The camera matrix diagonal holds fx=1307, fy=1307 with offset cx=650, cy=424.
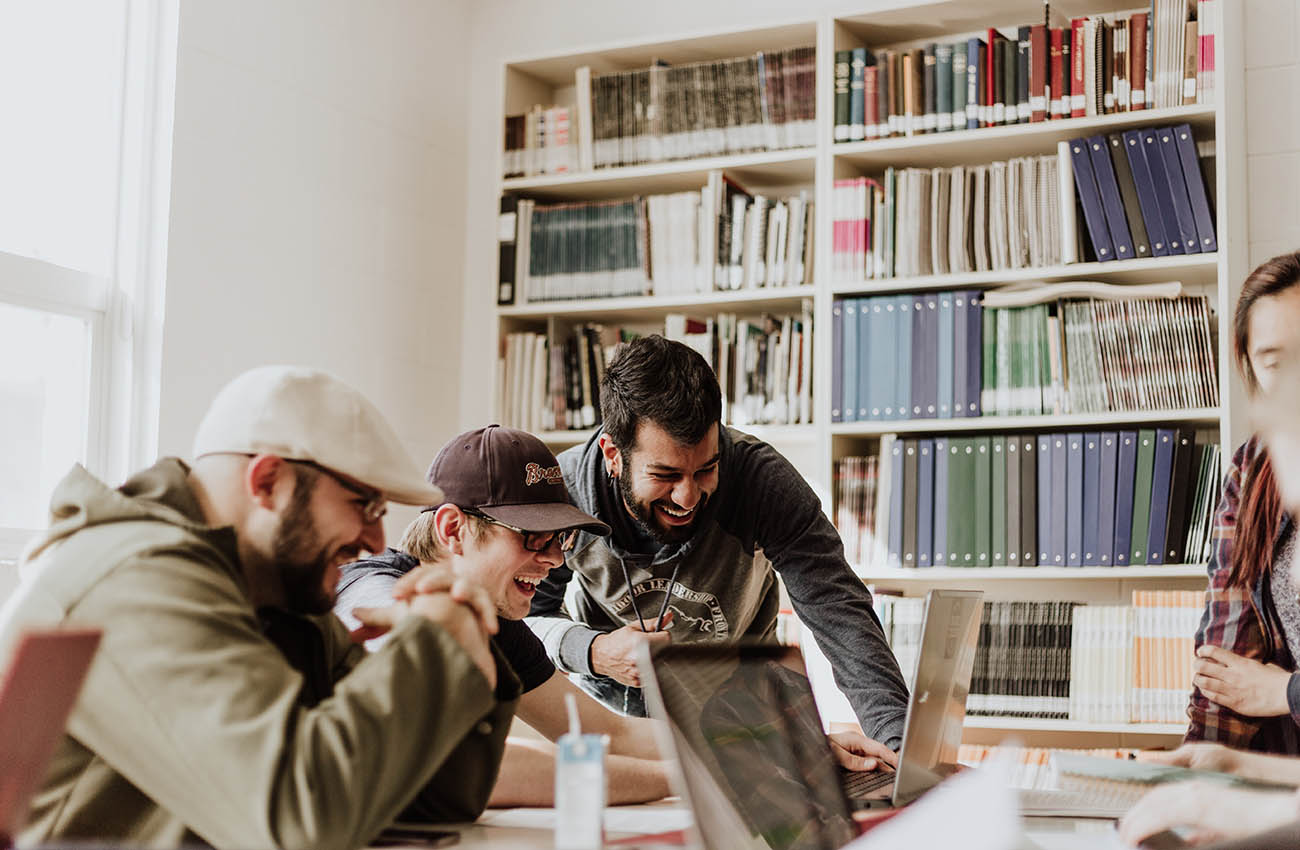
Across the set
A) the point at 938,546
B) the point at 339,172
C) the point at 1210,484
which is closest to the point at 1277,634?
the point at 1210,484

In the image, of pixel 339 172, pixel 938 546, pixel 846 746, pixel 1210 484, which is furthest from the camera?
pixel 339 172

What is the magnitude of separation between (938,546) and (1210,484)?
0.66m

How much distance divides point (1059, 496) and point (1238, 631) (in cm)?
110

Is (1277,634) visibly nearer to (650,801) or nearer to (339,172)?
(650,801)

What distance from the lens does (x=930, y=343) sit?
11.2ft

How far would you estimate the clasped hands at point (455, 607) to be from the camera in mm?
1235

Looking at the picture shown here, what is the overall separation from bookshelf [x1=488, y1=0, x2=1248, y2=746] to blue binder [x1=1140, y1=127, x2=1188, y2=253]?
5cm

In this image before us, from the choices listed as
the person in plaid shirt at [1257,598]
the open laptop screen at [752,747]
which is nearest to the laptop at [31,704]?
the open laptop screen at [752,747]

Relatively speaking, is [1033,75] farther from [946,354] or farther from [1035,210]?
[946,354]

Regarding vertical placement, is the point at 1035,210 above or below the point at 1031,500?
above

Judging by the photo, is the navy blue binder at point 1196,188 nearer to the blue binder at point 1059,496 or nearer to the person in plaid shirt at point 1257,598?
the blue binder at point 1059,496

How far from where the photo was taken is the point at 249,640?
3.80 ft

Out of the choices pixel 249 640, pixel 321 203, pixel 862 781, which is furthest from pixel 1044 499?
pixel 249 640

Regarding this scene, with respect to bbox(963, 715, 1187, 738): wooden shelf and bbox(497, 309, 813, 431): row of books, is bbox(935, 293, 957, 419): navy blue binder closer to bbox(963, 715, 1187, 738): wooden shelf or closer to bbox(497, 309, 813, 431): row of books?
bbox(497, 309, 813, 431): row of books
